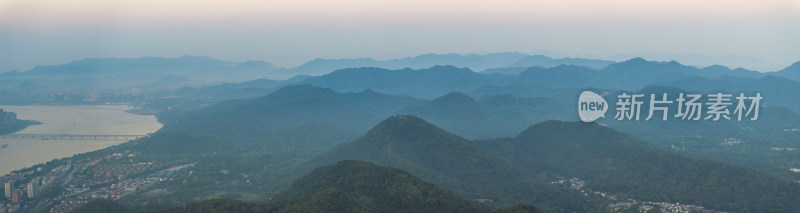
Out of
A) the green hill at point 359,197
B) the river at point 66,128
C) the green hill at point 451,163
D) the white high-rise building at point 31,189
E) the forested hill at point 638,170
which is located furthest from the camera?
the river at point 66,128

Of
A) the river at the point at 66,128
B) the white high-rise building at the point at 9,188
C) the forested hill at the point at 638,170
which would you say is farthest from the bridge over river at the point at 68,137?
the forested hill at the point at 638,170

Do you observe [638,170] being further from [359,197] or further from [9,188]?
[9,188]

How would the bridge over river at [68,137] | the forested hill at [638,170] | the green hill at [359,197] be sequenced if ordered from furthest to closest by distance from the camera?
the bridge over river at [68,137] → the forested hill at [638,170] → the green hill at [359,197]

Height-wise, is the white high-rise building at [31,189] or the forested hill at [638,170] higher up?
the forested hill at [638,170]

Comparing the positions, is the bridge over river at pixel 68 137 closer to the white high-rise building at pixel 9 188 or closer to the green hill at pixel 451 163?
the white high-rise building at pixel 9 188

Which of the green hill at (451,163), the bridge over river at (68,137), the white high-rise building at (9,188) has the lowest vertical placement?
the white high-rise building at (9,188)

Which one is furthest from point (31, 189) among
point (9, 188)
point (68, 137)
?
point (68, 137)

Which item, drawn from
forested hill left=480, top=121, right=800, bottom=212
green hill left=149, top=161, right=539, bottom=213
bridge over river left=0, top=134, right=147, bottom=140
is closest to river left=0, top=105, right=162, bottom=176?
bridge over river left=0, top=134, right=147, bottom=140

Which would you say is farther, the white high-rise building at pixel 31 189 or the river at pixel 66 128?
the river at pixel 66 128

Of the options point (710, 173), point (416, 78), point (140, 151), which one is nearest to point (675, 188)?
point (710, 173)
